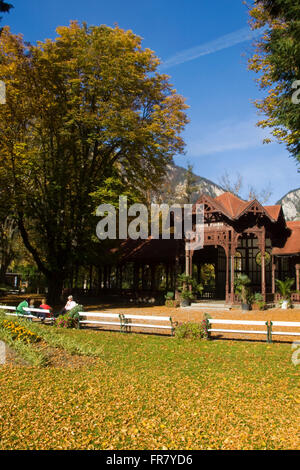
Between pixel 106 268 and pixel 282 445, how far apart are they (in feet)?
86.0

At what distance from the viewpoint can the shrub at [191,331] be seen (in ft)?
38.2

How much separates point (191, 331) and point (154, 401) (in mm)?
5624

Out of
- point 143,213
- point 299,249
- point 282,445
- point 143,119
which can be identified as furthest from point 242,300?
point 282,445

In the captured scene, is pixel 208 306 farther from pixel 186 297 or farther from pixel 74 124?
pixel 74 124

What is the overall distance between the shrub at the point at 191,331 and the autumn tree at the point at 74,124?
1114cm

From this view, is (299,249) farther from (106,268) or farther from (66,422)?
(66,422)

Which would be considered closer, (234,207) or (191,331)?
(191,331)

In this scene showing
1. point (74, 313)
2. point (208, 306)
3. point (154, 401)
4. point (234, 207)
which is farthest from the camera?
point (234, 207)
